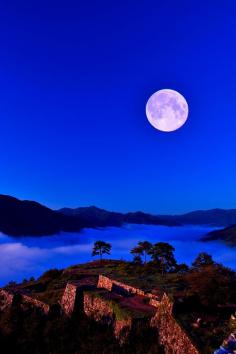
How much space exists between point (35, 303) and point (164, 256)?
114 feet

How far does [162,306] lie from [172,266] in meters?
44.1

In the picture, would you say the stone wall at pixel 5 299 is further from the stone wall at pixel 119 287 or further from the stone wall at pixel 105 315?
the stone wall at pixel 105 315

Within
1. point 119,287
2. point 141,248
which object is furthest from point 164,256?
point 119,287

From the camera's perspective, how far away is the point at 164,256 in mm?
72125

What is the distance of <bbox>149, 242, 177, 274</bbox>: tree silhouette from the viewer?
2776 inches

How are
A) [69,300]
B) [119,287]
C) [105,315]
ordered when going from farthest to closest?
[119,287] < [69,300] < [105,315]

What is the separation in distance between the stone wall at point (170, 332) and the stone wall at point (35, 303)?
53.9ft

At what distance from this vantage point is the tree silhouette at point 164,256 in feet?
231

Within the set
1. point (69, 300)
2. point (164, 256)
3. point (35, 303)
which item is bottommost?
point (35, 303)

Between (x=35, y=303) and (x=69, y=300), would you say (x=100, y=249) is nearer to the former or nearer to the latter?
(x=35, y=303)

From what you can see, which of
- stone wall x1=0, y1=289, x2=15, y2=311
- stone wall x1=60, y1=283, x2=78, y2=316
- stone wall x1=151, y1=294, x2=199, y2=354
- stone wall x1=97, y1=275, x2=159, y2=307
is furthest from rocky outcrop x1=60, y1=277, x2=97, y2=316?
stone wall x1=151, y1=294, x2=199, y2=354

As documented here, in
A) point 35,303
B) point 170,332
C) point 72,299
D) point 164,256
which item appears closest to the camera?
point 170,332

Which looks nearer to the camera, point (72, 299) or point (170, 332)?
point (170, 332)

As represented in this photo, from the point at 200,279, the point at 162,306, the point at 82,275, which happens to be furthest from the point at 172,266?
the point at 162,306
